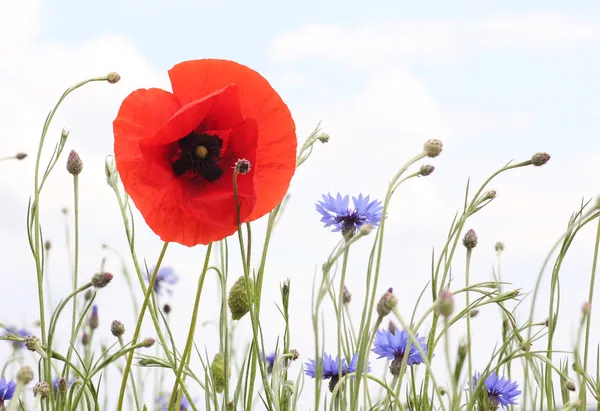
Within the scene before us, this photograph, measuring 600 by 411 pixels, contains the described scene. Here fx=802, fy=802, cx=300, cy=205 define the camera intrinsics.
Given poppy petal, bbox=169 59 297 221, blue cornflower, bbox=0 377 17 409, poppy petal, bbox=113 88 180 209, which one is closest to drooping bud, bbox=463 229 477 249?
poppy petal, bbox=169 59 297 221

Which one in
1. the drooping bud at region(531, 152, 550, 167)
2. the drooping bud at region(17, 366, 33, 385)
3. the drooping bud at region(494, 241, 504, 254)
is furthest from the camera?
the drooping bud at region(494, 241, 504, 254)

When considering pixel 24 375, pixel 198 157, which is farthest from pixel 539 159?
pixel 24 375

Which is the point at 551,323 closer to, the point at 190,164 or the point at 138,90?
the point at 190,164

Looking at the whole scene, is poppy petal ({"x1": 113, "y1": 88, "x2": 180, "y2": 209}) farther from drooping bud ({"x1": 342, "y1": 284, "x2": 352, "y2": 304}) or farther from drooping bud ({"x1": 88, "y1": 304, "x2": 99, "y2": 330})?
drooping bud ({"x1": 88, "y1": 304, "x2": 99, "y2": 330})

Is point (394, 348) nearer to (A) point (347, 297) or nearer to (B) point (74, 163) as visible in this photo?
(A) point (347, 297)

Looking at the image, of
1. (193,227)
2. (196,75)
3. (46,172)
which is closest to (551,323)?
(193,227)
